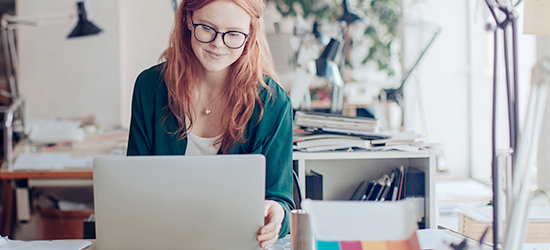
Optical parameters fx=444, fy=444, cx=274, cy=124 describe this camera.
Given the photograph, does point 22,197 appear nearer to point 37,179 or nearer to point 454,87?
point 37,179

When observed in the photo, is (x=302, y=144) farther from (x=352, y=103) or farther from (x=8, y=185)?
(x=352, y=103)

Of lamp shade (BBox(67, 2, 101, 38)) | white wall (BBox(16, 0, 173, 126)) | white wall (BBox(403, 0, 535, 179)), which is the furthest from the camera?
white wall (BBox(16, 0, 173, 126))

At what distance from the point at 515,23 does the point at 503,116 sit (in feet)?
9.24

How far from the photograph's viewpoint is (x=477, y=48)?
3529 millimetres

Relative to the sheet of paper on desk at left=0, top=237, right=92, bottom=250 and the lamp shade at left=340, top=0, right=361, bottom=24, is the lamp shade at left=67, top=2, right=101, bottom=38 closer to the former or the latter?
the lamp shade at left=340, top=0, right=361, bottom=24

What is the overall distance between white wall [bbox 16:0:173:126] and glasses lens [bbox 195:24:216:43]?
118 inches

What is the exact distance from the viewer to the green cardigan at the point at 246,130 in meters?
1.07

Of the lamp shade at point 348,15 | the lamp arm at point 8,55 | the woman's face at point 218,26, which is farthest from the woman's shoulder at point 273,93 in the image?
the lamp arm at point 8,55

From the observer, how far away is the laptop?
0.67 metres


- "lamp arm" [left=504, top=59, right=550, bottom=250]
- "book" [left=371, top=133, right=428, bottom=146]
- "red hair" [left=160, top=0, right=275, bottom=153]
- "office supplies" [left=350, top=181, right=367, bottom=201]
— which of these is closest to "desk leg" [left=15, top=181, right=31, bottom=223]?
"red hair" [left=160, top=0, right=275, bottom=153]

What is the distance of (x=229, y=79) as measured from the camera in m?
1.18

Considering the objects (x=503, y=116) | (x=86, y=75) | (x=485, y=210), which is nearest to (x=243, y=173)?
(x=485, y=210)

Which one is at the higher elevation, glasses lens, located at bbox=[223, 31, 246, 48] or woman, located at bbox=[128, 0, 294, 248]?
glasses lens, located at bbox=[223, 31, 246, 48]

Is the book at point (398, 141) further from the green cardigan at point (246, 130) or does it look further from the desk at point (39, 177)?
the desk at point (39, 177)
